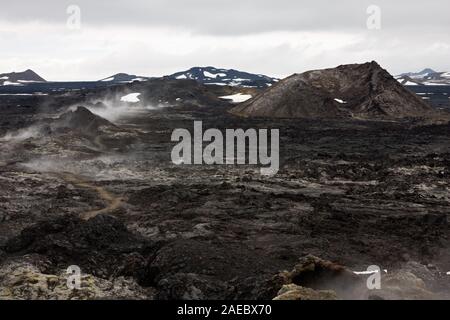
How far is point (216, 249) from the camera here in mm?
15148

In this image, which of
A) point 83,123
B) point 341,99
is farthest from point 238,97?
point 83,123

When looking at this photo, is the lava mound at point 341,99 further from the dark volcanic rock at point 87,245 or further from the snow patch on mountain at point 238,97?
the dark volcanic rock at point 87,245

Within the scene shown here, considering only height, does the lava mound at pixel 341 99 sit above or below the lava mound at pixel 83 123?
above

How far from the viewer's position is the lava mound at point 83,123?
42.7 metres

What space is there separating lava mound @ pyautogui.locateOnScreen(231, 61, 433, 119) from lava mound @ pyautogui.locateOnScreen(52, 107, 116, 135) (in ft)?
76.7

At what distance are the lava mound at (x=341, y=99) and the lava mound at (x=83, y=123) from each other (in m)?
23.4

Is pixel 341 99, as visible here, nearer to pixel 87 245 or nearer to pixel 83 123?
pixel 83 123

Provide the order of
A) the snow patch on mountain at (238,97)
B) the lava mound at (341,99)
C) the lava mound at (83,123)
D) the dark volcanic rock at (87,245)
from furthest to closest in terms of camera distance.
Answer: the snow patch on mountain at (238,97), the lava mound at (341,99), the lava mound at (83,123), the dark volcanic rock at (87,245)

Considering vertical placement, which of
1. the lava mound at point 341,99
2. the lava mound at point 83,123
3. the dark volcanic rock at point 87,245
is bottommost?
the dark volcanic rock at point 87,245

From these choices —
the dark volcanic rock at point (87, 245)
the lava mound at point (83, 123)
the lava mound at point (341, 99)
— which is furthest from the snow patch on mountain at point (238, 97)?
the dark volcanic rock at point (87, 245)

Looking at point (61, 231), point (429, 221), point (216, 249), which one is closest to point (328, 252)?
point (216, 249)

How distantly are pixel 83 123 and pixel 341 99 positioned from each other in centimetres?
3500

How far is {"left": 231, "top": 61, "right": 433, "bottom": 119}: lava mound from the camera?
61.1 m

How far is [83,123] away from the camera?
44.8 m
